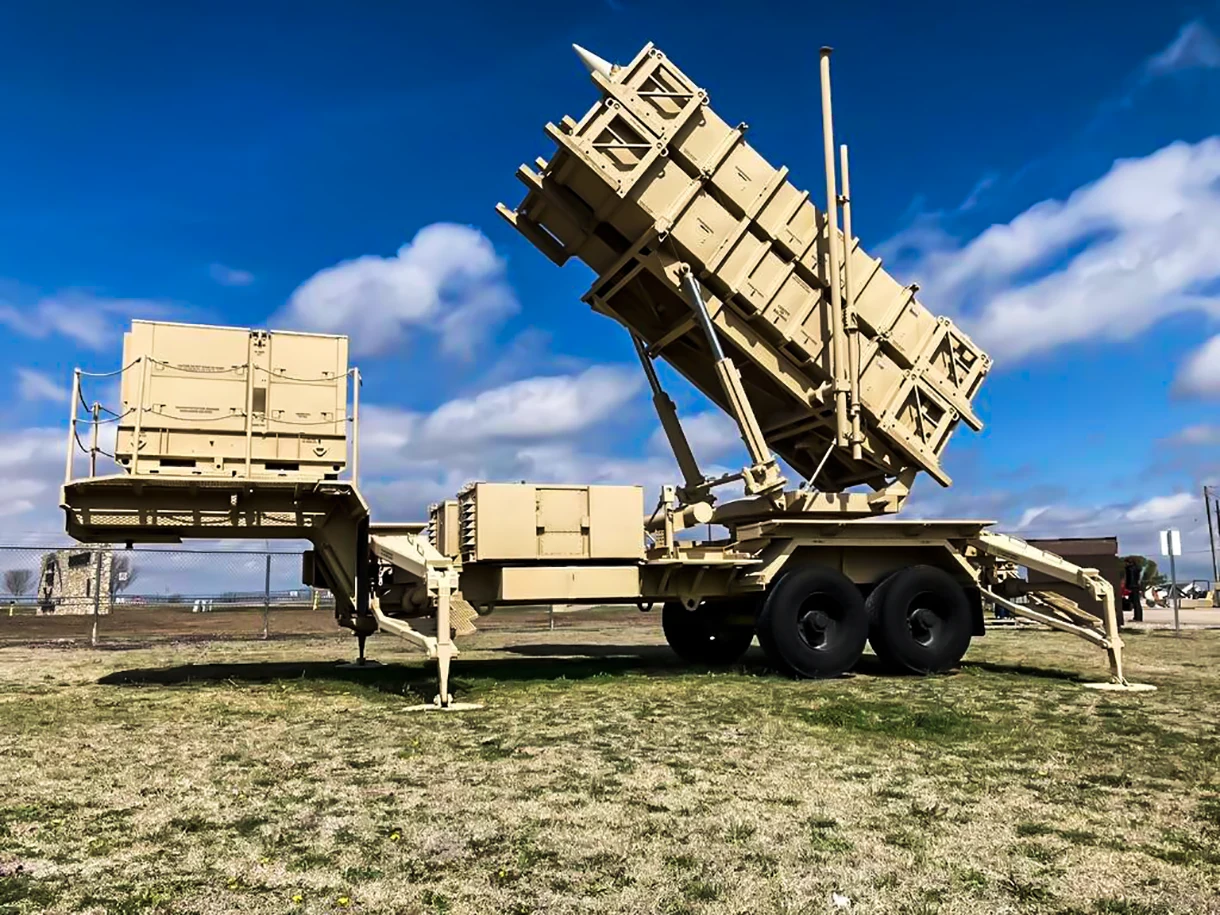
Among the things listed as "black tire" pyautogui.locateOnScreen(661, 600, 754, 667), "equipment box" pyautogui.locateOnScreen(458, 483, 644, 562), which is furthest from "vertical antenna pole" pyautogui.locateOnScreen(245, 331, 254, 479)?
"black tire" pyautogui.locateOnScreen(661, 600, 754, 667)

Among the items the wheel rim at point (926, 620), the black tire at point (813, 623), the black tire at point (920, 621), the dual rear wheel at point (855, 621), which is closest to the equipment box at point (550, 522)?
the black tire at point (813, 623)

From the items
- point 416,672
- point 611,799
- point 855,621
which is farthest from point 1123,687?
point 416,672

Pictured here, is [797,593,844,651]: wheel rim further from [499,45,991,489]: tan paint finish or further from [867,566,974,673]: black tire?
[499,45,991,489]: tan paint finish

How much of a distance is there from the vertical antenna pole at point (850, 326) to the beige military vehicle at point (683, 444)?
28 mm

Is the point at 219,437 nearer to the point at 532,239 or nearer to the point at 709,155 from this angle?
the point at 532,239

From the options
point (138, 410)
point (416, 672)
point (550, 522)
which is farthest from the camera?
point (416, 672)

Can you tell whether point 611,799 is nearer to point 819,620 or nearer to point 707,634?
point 819,620

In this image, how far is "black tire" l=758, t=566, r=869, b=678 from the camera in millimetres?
9977

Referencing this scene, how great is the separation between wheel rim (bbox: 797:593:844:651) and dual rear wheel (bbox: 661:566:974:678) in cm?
1

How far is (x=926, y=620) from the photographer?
10836 mm

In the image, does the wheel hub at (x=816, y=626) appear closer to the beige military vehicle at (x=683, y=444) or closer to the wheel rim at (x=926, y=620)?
the beige military vehicle at (x=683, y=444)

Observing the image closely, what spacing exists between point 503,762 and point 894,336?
7453 mm

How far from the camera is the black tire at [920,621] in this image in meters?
10.5

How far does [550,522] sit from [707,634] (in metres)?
3.64
